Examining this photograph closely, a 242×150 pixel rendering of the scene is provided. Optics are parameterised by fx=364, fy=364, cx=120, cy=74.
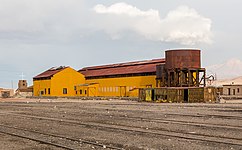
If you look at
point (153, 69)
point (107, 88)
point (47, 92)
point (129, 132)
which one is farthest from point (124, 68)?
point (129, 132)

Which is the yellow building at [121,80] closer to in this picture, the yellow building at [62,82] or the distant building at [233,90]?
the yellow building at [62,82]

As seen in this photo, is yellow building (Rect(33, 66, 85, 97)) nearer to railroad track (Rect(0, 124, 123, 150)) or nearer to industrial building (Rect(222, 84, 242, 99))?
industrial building (Rect(222, 84, 242, 99))

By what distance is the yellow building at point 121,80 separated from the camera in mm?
68037

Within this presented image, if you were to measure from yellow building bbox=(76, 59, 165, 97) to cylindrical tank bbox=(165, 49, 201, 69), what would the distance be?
5.98 meters

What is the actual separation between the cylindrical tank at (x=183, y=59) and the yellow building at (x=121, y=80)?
5.98 metres

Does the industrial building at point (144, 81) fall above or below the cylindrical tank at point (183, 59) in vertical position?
below

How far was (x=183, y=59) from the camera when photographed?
60375 mm

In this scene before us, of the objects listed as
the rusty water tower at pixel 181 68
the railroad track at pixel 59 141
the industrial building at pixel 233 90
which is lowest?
the railroad track at pixel 59 141

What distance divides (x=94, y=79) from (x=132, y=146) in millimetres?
70926

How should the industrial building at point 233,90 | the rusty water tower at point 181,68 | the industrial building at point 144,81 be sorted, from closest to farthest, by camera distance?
1. the industrial building at point 144,81
2. the rusty water tower at point 181,68
3. the industrial building at point 233,90

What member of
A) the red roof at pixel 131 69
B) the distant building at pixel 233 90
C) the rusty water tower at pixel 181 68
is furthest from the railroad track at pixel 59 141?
the distant building at pixel 233 90

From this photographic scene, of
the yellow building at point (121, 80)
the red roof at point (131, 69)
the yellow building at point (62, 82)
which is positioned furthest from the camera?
the yellow building at point (62, 82)

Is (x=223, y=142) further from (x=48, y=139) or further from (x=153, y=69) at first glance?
(x=153, y=69)

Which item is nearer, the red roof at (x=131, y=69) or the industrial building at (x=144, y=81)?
the industrial building at (x=144, y=81)
